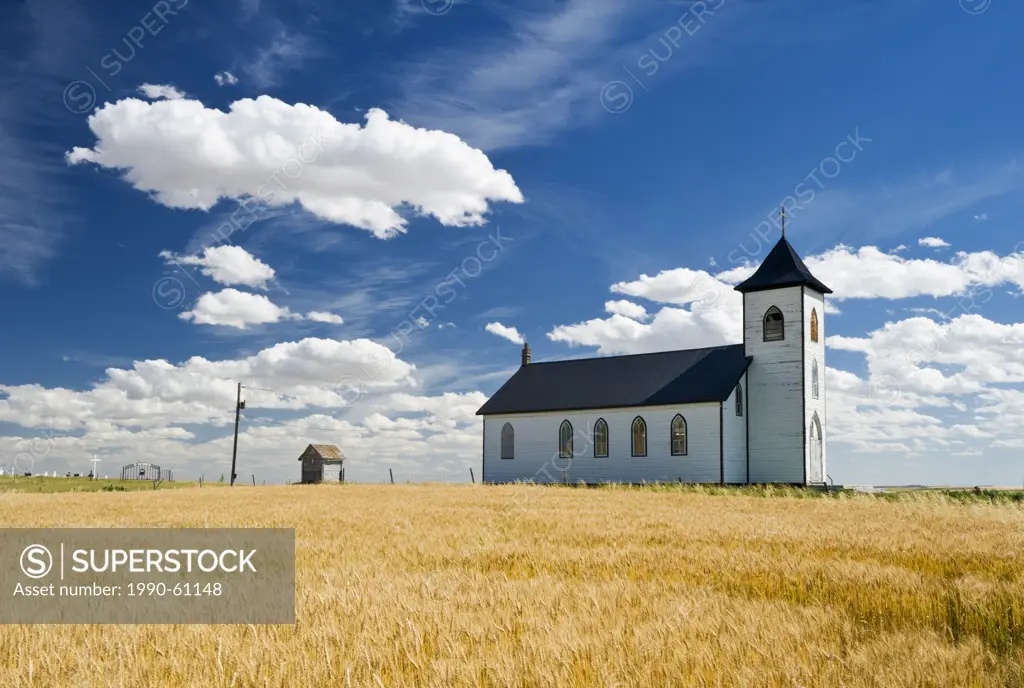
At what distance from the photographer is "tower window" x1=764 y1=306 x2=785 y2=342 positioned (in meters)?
51.5

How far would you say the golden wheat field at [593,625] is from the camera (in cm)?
477

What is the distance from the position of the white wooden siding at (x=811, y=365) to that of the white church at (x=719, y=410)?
0.22 feet

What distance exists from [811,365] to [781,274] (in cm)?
583

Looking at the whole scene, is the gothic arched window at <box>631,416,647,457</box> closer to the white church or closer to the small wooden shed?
the white church

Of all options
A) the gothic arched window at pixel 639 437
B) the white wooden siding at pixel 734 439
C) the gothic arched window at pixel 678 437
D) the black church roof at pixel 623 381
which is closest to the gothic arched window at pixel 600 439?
the black church roof at pixel 623 381

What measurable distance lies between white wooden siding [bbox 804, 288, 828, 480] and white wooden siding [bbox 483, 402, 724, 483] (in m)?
5.20

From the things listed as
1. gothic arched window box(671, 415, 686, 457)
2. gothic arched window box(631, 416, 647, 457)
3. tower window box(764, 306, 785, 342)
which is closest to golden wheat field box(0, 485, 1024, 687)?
gothic arched window box(671, 415, 686, 457)

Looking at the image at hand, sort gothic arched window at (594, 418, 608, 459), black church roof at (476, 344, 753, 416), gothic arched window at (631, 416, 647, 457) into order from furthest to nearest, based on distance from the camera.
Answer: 1. gothic arched window at (594, 418, 608, 459)
2. gothic arched window at (631, 416, 647, 457)
3. black church roof at (476, 344, 753, 416)

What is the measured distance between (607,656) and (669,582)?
3.48m

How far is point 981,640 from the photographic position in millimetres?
6285

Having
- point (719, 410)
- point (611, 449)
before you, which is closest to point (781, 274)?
point (719, 410)

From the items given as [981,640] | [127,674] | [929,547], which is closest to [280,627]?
[127,674]

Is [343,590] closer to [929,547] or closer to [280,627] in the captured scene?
[280,627]

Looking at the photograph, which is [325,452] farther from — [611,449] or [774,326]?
[774,326]
